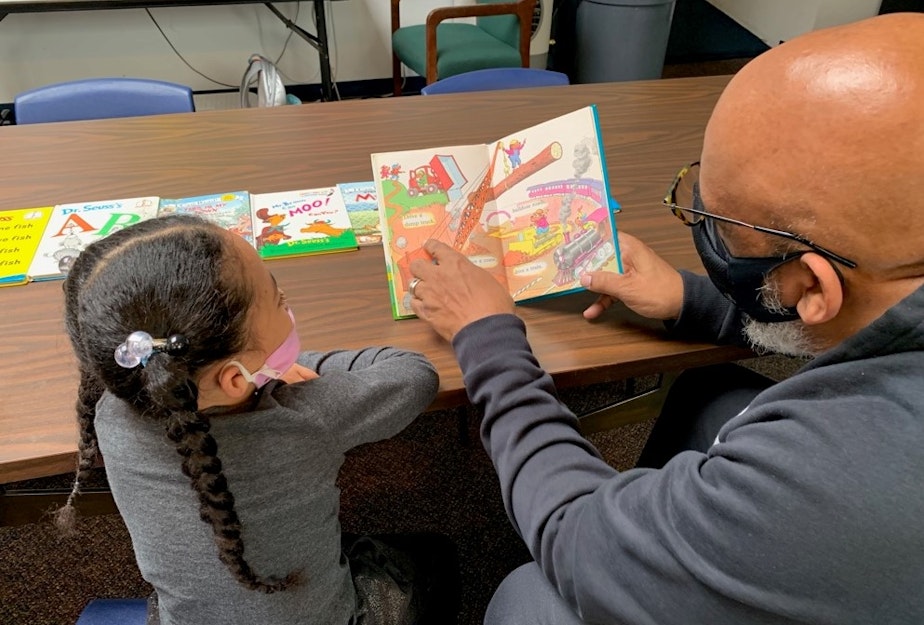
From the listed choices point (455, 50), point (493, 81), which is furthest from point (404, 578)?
point (455, 50)

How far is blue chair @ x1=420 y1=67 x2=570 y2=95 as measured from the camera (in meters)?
1.88

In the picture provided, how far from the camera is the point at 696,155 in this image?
4.72ft

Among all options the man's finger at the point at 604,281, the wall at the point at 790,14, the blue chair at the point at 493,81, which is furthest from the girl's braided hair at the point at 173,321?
the wall at the point at 790,14

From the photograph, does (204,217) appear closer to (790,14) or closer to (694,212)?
(694,212)

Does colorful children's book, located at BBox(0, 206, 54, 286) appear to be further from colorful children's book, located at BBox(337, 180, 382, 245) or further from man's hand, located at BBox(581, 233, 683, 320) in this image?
man's hand, located at BBox(581, 233, 683, 320)

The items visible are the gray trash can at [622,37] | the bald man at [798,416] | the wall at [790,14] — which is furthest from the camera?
the wall at [790,14]

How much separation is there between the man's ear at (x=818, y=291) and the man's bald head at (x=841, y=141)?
20mm

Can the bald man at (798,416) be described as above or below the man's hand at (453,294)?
above

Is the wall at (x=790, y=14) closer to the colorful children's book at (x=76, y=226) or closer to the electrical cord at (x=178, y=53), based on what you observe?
the electrical cord at (x=178, y=53)

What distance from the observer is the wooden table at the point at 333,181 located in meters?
0.95

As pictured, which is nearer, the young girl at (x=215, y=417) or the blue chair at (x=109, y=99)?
the young girl at (x=215, y=417)

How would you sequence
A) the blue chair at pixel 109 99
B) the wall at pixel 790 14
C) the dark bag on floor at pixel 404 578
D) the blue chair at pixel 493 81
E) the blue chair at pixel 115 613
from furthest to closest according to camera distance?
1. the wall at pixel 790 14
2. the blue chair at pixel 493 81
3. the blue chair at pixel 109 99
4. the dark bag on floor at pixel 404 578
5. the blue chair at pixel 115 613

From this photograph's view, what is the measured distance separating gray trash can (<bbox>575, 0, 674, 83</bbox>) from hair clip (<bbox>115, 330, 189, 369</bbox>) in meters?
2.80

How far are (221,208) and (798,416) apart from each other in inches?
38.9
